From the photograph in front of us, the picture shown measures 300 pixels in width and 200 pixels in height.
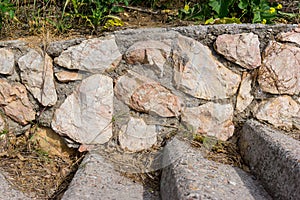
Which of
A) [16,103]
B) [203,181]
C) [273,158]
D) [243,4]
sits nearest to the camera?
[203,181]

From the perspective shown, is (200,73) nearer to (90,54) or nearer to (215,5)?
(215,5)

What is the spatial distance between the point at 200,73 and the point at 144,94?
0.28 meters

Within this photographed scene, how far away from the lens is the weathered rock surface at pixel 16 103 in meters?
1.91

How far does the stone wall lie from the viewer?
185cm

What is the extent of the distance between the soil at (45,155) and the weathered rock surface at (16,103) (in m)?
0.09

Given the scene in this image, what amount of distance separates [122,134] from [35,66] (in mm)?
514

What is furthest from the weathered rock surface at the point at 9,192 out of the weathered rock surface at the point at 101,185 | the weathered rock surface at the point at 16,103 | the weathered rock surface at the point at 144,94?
the weathered rock surface at the point at 144,94

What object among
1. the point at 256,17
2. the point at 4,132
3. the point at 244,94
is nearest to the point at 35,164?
the point at 4,132

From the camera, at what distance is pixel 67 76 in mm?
1885

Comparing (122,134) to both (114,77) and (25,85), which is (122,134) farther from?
(25,85)

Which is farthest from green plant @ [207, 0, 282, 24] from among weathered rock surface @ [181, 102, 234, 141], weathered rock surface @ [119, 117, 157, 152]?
weathered rock surface @ [119, 117, 157, 152]

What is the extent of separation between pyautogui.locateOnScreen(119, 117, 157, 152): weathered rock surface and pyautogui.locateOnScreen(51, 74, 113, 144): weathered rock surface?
0.25 ft

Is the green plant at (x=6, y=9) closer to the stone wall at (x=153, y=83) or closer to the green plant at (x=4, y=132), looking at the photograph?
the stone wall at (x=153, y=83)

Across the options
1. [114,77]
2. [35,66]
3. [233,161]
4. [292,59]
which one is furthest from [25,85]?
[292,59]
